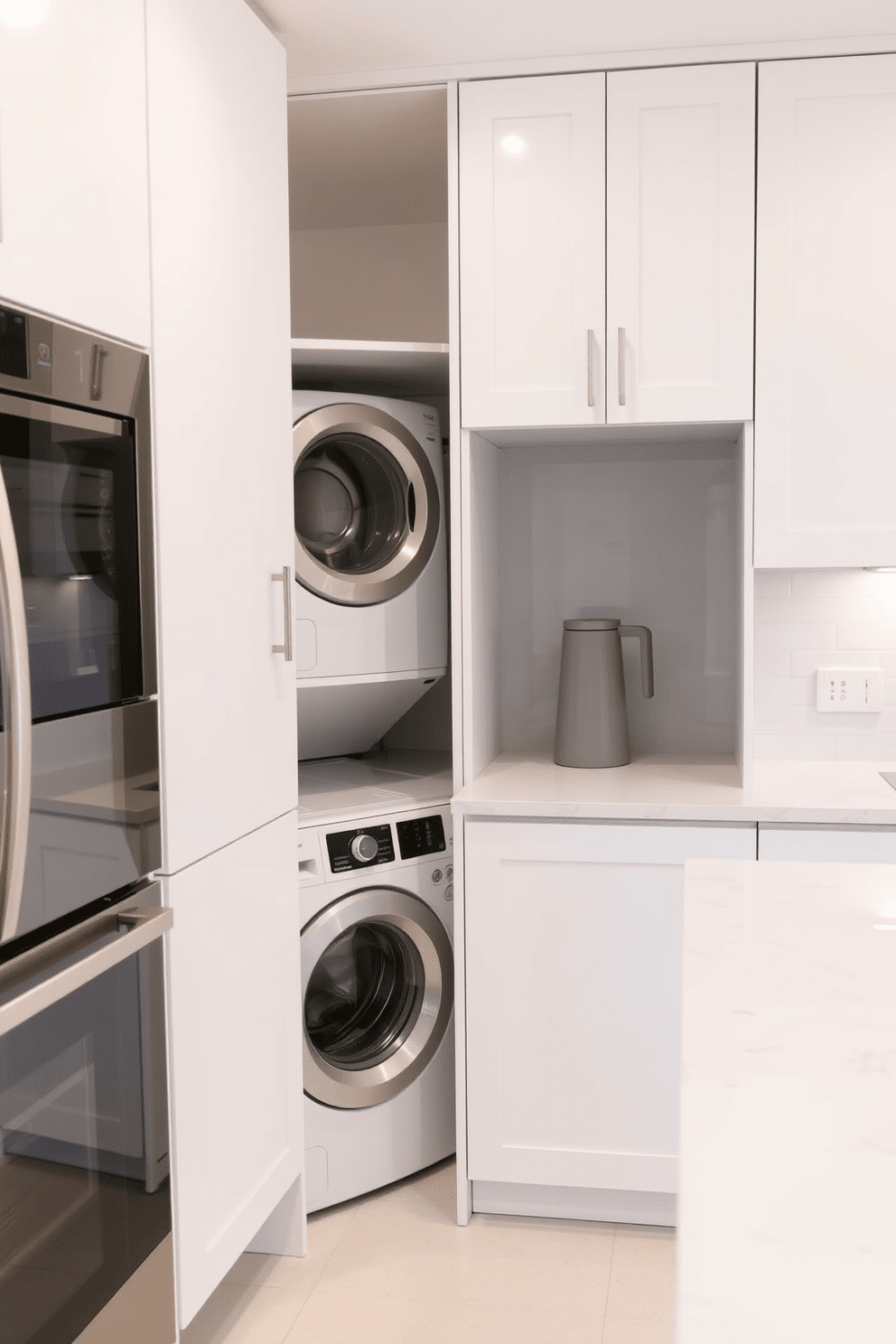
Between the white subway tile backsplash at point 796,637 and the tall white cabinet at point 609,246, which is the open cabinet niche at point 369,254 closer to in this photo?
the tall white cabinet at point 609,246

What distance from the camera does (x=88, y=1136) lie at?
5.16ft

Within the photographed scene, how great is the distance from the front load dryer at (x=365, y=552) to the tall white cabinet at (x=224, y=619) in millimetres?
232

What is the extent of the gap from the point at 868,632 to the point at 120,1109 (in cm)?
202

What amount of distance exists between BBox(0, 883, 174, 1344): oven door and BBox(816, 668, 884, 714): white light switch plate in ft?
5.80

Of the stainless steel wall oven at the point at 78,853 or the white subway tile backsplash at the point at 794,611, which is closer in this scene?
the stainless steel wall oven at the point at 78,853

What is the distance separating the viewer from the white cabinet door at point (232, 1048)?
5.99ft

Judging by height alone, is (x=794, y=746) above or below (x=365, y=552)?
below

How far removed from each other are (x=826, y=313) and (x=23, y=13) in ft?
5.35

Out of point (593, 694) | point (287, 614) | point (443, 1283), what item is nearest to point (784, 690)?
point (593, 694)

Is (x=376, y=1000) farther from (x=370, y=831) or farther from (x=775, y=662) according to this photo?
(x=775, y=662)

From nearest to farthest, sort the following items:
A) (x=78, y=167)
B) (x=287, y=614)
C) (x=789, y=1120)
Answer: (x=789, y=1120) → (x=78, y=167) → (x=287, y=614)

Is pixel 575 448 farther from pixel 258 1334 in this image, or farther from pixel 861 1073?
pixel 861 1073

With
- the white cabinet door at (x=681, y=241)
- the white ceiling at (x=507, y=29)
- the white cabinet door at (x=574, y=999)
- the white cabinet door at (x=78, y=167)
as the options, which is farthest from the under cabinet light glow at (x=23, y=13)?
the white cabinet door at (x=574, y=999)

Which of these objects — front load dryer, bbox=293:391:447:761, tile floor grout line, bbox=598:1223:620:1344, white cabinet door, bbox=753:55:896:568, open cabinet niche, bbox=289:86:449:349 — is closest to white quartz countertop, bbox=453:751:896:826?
front load dryer, bbox=293:391:447:761
